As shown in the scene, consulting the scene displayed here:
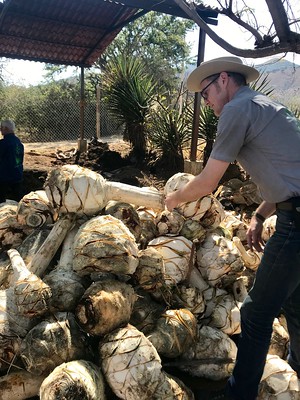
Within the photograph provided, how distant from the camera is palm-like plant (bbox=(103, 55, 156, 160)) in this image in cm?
833

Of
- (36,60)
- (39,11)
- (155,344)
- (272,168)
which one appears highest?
(39,11)

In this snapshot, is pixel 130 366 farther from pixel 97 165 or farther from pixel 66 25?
pixel 66 25

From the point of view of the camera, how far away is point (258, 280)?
210 centimetres

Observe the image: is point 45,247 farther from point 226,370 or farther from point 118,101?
point 118,101

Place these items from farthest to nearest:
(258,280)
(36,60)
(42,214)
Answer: (36,60)
(42,214)
(258,280)

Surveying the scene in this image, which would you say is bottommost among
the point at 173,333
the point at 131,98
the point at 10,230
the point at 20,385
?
the point at 20,385

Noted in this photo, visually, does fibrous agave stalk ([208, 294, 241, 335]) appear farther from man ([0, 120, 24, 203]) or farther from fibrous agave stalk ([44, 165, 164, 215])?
man ([0, 120, 24, 203])

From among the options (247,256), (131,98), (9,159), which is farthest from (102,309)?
(131,98)

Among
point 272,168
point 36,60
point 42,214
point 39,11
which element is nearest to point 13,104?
point 36,60

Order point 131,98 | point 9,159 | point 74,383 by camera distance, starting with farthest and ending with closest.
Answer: point 131,98 < point 9,159 < point 74,383

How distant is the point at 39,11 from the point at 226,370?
642 centimetres

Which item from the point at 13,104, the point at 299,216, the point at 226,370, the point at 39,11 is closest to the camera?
the point at 299,216

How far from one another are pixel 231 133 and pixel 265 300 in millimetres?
878

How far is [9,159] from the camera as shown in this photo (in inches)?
228
